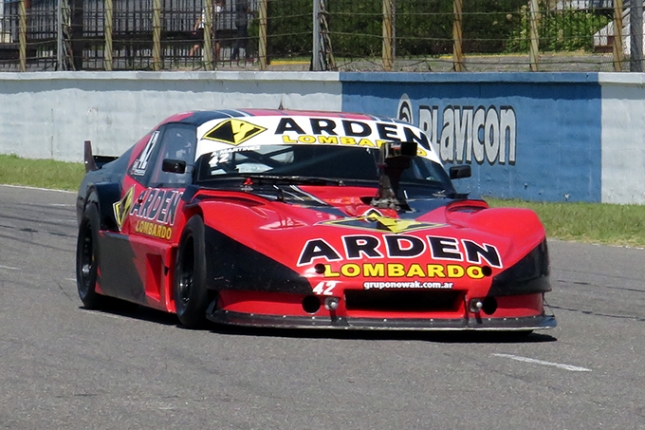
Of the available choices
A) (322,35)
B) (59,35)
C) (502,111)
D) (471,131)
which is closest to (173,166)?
(502,111)

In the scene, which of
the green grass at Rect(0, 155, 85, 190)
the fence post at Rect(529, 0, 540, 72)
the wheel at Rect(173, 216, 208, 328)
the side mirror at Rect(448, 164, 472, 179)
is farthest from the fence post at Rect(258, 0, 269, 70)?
the wheel at Rect(173, 216, 208, 328)

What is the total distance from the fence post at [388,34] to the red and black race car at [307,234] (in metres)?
12.4

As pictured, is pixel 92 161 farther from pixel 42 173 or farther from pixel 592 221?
pixel 42 173

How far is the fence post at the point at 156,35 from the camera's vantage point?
1060 inches

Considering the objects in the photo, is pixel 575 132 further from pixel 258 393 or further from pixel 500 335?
pixel 258 393

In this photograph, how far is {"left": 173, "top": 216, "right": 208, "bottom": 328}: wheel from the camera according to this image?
306 inches

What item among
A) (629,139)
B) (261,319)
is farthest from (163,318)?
(629,139)

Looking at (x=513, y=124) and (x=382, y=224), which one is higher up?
(x=513, y=124)

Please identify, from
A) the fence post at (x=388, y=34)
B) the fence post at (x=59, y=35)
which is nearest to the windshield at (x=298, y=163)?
the fence post at (x=388, y=34)

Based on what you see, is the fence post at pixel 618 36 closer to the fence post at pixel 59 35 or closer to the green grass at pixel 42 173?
the green grass at pixel 42 173

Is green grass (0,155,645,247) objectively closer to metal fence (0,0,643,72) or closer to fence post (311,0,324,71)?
metal fence (0,0,643,72)

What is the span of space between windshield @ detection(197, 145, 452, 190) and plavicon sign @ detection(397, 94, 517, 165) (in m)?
10.5

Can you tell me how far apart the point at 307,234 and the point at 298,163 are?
52.9 inches

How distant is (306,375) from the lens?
6.64m
